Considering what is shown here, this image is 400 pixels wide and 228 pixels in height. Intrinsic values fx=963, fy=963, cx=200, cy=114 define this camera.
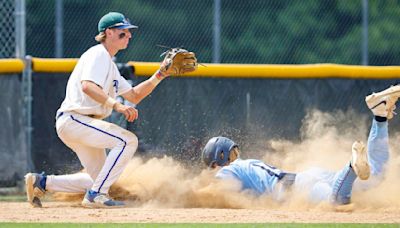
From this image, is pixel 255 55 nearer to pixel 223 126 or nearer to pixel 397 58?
pixel 397 58

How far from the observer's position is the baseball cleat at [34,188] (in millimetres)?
8930

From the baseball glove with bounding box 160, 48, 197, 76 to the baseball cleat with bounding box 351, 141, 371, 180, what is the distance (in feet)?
7.00

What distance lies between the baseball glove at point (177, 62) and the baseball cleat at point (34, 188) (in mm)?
1558

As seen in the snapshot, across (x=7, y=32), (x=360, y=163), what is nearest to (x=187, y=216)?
(x=360, y=163)

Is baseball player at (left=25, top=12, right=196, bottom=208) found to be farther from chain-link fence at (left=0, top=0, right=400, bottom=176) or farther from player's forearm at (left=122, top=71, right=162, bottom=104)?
chain-link fence at (left=0, top=0, right=400, bottom=176)

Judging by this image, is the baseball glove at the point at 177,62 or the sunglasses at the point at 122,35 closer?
the sunglasses at the point at 122,35

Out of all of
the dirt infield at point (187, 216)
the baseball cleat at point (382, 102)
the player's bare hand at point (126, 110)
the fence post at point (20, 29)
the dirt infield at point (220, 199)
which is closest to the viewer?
the dirt infield at point (187, 216)

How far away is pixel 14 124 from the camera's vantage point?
11461 millimetres

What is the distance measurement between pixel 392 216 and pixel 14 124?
17.1ft

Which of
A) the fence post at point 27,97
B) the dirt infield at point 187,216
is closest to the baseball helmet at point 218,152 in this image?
the dirt infield at point 187,216

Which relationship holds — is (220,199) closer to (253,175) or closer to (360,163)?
(253,175)

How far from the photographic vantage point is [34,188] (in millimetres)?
8969

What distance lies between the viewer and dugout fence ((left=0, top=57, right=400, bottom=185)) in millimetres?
11484

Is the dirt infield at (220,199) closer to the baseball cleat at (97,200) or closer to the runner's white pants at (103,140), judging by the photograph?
the baseball cleat at (97,200)
